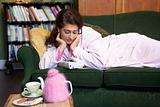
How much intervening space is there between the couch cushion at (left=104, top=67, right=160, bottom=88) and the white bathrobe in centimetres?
14

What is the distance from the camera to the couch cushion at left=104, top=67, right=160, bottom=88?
212 centimetres

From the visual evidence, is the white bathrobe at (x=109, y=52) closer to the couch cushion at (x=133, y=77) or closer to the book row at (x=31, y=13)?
the couch cushion at (x=133, y=77)

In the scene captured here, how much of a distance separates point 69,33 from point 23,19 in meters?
1.91

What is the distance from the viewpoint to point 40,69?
7.38ft

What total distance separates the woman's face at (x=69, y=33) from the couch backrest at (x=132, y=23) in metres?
0.58

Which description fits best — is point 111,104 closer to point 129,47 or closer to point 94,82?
point 94,82

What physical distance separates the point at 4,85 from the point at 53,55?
Result: 1.36 m

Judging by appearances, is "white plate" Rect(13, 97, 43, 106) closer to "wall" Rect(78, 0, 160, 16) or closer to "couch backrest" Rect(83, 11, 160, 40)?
"couch backrest" Rect(83, 11, 160, 40)

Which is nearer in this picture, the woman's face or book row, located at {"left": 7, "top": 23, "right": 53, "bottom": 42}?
the woman's face

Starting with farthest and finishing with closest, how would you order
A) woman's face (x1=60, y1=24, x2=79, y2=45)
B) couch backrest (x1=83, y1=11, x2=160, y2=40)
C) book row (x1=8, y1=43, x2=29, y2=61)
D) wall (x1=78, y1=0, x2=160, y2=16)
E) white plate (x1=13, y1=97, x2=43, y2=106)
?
book row (x1=8, y1=43, x2=29, y2=61) → wall (x1=78, y1=0, x2=160, y2=16) → couch backrest (x1=83, y1=11, x2=160, y2=40) → woman's face (x1=60, y1=24, x2=79, y2=45) → white plate (x1=13, y1=97, x2=43, y2=106)

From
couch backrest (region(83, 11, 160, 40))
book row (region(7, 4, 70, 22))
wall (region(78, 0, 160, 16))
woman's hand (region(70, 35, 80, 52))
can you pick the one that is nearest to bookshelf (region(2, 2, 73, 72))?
book row (region(7, 4, 70, 22))

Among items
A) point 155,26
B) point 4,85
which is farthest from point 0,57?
point 155,26

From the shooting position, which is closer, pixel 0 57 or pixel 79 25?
pixel 79 25

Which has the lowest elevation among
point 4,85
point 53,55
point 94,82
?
point 4,85
